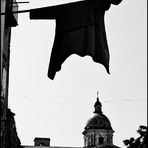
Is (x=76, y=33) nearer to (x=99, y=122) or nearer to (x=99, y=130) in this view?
(x=99, y=122)

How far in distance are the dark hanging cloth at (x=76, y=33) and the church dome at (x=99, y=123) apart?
78.2m

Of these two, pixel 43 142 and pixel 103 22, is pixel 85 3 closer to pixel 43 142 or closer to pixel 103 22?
pixel 103 22

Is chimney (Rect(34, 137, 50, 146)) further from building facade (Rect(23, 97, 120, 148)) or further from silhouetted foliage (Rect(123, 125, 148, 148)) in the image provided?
silhouetted foliage (Rect(123, 125, 148, 148))

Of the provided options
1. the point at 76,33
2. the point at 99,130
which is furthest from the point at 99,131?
the point at 76,33

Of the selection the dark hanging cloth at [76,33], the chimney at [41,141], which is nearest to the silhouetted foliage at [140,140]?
the dark hanging cloth at [76,33]

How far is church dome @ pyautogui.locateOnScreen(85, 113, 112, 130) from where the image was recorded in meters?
86.8

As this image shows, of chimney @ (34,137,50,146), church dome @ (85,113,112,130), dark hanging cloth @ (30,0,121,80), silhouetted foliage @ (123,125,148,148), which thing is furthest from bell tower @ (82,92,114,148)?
dark hanging cloth @ (30,0,121,80)

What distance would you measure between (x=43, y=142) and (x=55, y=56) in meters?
87.8

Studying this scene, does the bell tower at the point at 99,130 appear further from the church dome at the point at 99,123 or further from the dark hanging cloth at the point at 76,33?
the dark hanging cloth at the point at 76,33

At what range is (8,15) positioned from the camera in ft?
34.4

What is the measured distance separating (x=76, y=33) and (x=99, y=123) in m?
78.6

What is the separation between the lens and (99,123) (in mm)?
86812

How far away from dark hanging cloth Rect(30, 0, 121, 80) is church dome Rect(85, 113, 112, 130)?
78209 mm

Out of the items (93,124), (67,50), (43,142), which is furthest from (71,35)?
(43,142)
